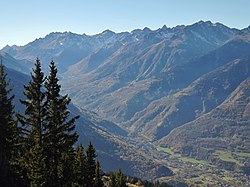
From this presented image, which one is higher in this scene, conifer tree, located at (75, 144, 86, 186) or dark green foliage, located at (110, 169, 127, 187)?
conifer tree, located at (75, 144, 86, 186)

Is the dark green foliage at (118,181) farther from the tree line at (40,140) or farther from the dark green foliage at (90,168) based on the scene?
the tree line at (40,140)

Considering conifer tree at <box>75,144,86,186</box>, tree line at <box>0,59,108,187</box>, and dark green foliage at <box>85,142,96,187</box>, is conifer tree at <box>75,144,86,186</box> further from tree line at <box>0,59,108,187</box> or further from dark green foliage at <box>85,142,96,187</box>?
tree line at <box>0,59,108,187</box>

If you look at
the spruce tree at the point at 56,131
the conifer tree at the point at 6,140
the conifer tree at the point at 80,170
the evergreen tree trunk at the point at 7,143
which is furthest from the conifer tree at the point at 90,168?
the conifer tree at the point at 6,140

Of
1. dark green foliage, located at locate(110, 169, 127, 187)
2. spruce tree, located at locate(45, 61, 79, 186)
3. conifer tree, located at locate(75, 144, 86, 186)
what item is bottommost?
dark green foliage, located at locate(110, 169, 127, 187)

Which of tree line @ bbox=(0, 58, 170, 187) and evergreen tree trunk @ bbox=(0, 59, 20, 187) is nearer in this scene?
tree line @ bbox=(0, 58, 170, 187)

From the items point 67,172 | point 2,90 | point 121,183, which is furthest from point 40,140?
point 121,183

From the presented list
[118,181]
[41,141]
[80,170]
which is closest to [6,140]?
[41,141]

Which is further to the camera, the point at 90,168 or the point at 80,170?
the point at 90,168

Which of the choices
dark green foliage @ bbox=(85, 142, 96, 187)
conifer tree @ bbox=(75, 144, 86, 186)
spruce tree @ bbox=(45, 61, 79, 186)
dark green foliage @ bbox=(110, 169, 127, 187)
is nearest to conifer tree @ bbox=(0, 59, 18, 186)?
spruce tree @ bbox=(45, 61, 79, 186)

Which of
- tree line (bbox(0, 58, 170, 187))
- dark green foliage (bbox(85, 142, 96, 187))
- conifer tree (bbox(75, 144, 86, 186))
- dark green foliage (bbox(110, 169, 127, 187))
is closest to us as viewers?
tree line (bbox(0, 58, 170, 187))

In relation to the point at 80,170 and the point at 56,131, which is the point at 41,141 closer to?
the point at 56,131

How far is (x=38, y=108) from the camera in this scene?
45188 millimetres

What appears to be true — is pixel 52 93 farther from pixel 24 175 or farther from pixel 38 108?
pixel 24 175

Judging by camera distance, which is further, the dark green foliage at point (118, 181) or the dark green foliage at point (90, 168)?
the dark green foliage at point (118, 181)
